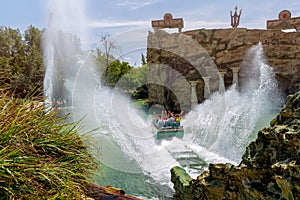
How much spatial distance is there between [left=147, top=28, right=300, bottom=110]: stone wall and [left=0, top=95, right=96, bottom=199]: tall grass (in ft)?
44.6

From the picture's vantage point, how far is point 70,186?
1513 millimetres

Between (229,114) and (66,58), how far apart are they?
1099cm

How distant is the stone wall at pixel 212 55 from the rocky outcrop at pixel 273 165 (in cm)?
1331

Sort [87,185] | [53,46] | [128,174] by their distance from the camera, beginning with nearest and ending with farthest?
[87,185], [128,174], [53,46]

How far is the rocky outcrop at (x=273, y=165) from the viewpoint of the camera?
1.48 m

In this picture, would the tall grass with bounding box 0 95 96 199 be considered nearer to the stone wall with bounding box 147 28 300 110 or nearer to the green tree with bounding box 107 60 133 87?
the stone wall with bounding box 147 28 300 110

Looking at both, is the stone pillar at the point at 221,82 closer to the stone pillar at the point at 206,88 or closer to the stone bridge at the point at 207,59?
the stone bridge at the point at 207,59

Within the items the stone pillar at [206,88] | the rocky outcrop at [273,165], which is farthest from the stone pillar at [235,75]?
the rocky outcrop at [273,165]

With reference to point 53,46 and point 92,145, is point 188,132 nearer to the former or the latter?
point 92,145

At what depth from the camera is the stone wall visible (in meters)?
14.3

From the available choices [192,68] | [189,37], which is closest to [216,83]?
[192,68]

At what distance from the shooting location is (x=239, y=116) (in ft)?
28.8

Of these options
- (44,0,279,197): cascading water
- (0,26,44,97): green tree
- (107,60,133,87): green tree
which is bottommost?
(44,0,279,197): cascading water

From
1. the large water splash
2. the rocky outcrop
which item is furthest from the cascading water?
the rocky outcrop
